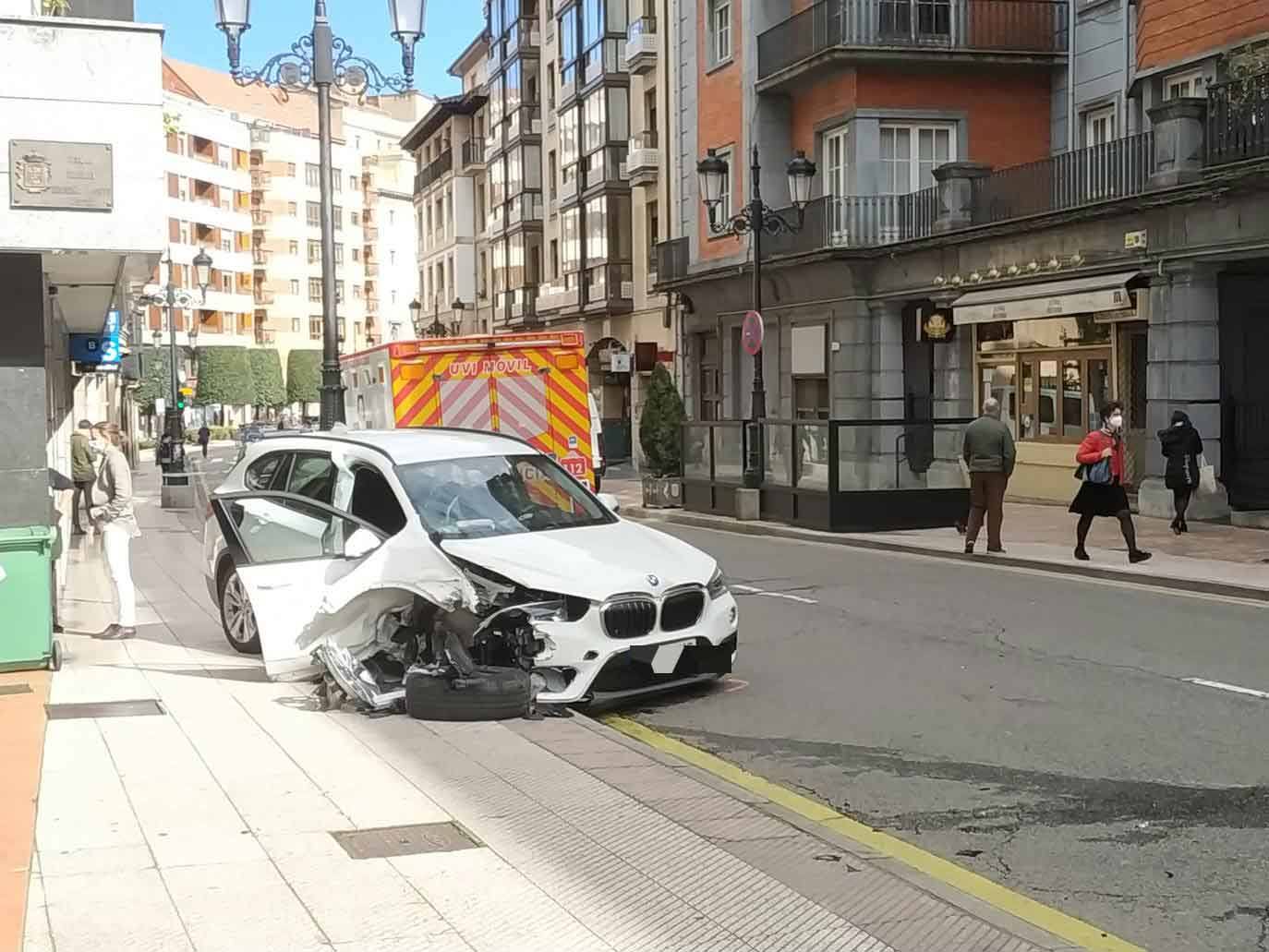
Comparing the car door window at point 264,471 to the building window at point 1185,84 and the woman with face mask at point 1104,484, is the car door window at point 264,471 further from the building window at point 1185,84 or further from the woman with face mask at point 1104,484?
the building window at point 1185,84

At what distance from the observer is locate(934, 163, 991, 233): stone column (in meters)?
24.4

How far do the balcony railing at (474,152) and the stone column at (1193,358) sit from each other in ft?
142

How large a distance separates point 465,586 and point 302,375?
97306 mm

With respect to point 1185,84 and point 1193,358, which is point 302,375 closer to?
point 1185,84

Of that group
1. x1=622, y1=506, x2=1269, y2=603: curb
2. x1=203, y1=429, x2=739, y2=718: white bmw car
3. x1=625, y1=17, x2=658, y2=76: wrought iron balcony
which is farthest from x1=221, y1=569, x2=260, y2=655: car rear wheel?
x1=625, y1=17, x2=658, y2=76: wrought iron balcony

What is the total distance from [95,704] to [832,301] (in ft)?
70.5

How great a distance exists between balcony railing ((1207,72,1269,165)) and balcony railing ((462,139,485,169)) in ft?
143

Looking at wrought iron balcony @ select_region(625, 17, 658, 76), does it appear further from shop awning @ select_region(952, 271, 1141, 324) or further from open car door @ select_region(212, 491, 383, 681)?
open car door @ select_region(212, 491, 383, 681)

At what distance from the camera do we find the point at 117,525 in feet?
36.8

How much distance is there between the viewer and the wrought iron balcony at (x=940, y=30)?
26.6 meters

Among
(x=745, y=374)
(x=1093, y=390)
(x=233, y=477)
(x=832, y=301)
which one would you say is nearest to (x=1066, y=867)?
(x=233, y=477)

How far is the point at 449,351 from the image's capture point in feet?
59.9

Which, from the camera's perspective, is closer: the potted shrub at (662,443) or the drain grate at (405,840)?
the drain grate at (405,840)

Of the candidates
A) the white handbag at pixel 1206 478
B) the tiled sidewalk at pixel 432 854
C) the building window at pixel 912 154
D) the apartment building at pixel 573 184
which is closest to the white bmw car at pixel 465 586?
the tiled sidewalk at pixel 432 854
